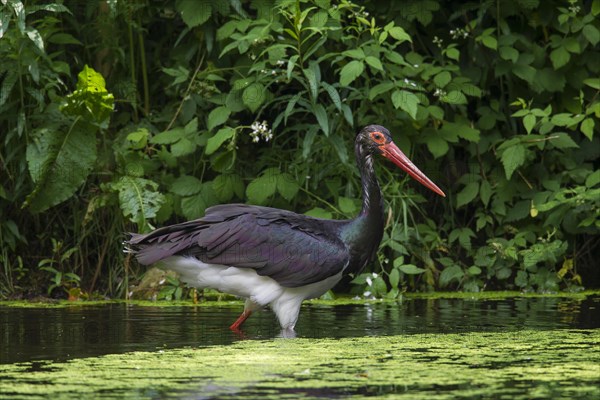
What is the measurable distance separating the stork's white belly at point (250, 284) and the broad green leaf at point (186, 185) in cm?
188

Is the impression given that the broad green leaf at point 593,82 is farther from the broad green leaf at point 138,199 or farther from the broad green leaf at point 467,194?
the broad green leaf at point 138,199

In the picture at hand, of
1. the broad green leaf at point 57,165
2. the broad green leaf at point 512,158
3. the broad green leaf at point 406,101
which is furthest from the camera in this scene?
the broad green leaf at point 512,158

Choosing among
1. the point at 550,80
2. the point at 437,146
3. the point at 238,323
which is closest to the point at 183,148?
the point at 437,146

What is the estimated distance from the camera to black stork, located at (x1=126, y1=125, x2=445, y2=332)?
6.81 metres

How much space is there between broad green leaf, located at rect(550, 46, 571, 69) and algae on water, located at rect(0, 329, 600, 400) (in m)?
3.52

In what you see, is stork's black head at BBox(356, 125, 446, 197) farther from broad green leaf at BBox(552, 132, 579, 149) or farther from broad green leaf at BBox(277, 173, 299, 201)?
broad green leaf at BBox(552, 132, 579, 149)

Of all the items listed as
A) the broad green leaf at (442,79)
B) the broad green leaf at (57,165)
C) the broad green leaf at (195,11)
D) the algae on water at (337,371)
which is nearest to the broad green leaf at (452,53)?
the broad green leaf at (442,79)

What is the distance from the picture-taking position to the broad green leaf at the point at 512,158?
345 inches

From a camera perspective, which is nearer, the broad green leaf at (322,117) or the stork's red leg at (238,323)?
the stork's red leg at (238,323)

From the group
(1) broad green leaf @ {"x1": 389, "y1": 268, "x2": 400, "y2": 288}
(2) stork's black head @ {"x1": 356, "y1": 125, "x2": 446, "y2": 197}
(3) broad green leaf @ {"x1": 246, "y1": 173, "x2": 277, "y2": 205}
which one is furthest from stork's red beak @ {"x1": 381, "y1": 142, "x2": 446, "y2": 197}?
(3) broad green leaf @ {"x1": 246, "y1": 173, "x2": 277, "y2": 205}

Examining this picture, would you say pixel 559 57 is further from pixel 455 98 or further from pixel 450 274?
pixel 450 274

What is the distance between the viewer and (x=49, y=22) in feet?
28.6

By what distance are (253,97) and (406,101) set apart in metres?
1.10

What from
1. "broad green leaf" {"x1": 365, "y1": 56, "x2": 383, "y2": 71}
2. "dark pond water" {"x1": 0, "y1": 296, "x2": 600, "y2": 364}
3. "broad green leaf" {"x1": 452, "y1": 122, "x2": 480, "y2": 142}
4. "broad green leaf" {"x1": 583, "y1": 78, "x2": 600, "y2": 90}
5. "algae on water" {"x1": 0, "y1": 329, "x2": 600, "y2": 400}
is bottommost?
"algae on water" {"x1": 0, "y1": 329, "x2": 600, "y2": 400}
